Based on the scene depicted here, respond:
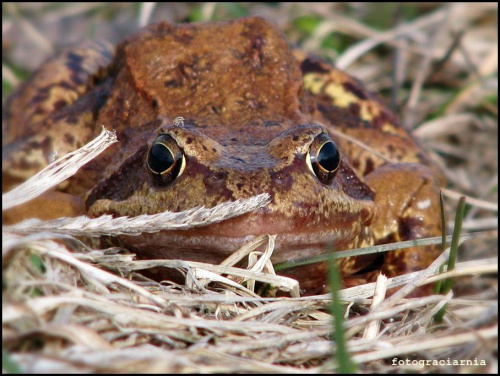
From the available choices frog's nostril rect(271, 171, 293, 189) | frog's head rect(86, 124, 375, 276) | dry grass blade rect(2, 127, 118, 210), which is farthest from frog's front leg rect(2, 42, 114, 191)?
frog's nostril rect(271, 171, 293, 189)

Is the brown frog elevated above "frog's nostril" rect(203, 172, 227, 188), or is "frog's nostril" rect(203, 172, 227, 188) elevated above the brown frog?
the brown frog

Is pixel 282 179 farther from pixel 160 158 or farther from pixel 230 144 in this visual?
pixel 160 158

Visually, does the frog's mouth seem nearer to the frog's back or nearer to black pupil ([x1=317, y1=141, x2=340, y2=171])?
black pupil ([x1=317, y1=141, x2=340, y2=171])

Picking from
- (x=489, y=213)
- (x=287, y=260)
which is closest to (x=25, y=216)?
(x=287, y=260)

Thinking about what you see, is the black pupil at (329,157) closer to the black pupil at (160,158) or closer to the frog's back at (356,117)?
the black pupil at (160,158)

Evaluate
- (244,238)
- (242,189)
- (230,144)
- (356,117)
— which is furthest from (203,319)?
(356,117)

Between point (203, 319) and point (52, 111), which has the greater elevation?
point (52, 111)

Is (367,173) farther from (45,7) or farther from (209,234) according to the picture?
(45,7)
